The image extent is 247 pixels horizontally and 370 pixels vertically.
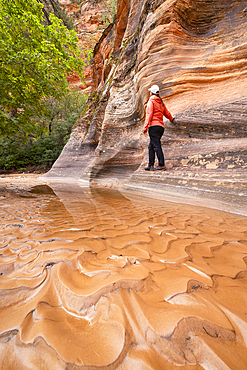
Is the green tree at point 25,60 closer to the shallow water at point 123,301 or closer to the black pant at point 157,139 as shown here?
the black pant at point 157,139

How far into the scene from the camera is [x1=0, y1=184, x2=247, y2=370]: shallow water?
582 millimetres

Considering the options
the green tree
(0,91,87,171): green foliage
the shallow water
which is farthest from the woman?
(0,91,87,171): green foliage

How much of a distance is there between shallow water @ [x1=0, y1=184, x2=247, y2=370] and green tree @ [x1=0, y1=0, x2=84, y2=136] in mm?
3829

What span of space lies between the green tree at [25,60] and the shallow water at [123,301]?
12.6ft

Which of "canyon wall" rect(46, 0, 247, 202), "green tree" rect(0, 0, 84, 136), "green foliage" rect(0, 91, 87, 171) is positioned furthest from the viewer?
"green foliage" rect(0, 91, 87, 171)

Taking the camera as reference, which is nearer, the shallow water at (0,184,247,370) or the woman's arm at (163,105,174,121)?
the shallow water at (0,184,247,370)

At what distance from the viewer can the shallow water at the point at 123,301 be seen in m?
0.58

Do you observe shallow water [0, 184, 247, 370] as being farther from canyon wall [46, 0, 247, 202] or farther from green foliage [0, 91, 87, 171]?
green foliage [0, 91, 87, 171]

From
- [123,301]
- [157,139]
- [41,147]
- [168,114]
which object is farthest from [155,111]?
[41,147]

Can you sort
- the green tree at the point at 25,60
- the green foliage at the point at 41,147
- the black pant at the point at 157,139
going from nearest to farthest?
the green tree at the point at 25,60 → the black pant at the point at 157,139 → the green foliage at the point at 41,147

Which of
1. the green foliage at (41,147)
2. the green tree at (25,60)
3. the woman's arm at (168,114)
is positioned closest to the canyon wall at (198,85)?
the woman's arm at (168,114)

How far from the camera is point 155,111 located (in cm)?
464

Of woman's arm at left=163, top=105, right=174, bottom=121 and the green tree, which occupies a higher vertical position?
the green tree

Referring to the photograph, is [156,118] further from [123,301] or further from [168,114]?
[123,301]
